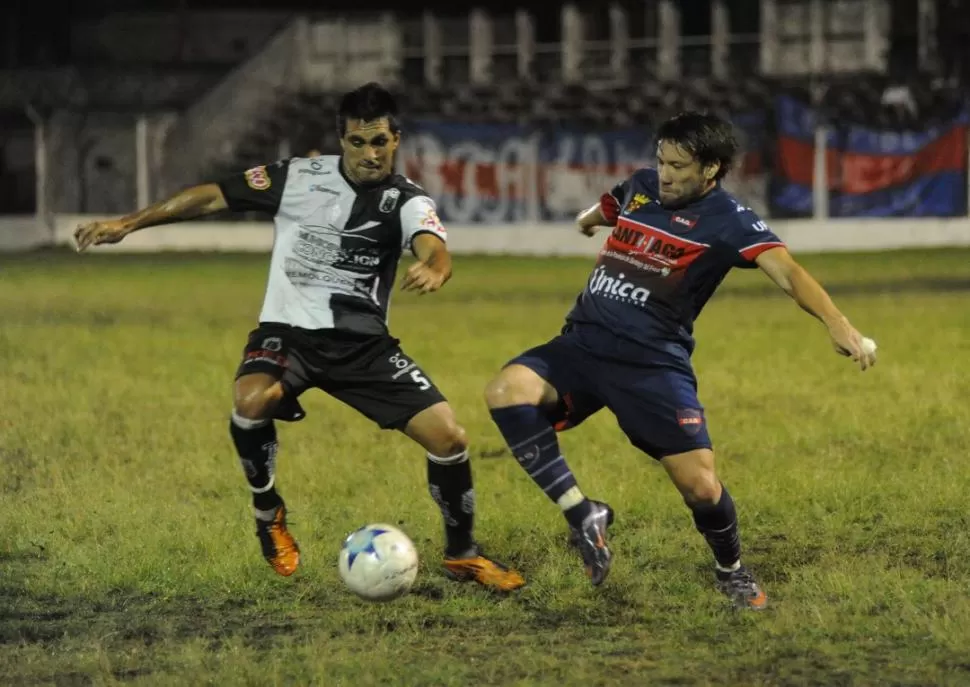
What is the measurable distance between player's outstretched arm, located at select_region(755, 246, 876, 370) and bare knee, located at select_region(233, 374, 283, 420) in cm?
211

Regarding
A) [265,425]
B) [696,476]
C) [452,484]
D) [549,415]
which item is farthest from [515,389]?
[265,425]

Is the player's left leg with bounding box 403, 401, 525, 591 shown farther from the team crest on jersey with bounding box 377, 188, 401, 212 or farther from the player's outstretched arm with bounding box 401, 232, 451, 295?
the team crest on jersey with bounding box 377, 188, 401, 212

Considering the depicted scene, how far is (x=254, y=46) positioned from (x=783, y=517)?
40.1m

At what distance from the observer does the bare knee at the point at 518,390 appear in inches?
269

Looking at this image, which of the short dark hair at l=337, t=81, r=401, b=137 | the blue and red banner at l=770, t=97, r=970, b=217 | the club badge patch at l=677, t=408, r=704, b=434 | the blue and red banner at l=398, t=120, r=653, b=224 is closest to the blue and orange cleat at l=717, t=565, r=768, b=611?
the club badge patch at l=677, t=408, r=704, b=434

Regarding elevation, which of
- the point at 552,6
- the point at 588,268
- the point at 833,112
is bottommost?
the point at 588,268

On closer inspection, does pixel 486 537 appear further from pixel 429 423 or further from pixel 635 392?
pixel 635 392

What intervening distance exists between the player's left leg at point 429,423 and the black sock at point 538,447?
0.34 metres

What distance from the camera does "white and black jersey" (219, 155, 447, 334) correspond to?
7.14 meters

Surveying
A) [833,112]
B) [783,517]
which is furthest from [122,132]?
[783,517]

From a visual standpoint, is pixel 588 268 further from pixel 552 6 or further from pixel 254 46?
pixel 254 46

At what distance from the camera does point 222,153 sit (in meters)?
43.0

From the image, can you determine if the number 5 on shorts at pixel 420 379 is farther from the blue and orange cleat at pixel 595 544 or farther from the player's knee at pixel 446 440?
the blue and orange cleat at pixel 595 544

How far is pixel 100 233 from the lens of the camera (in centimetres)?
710
